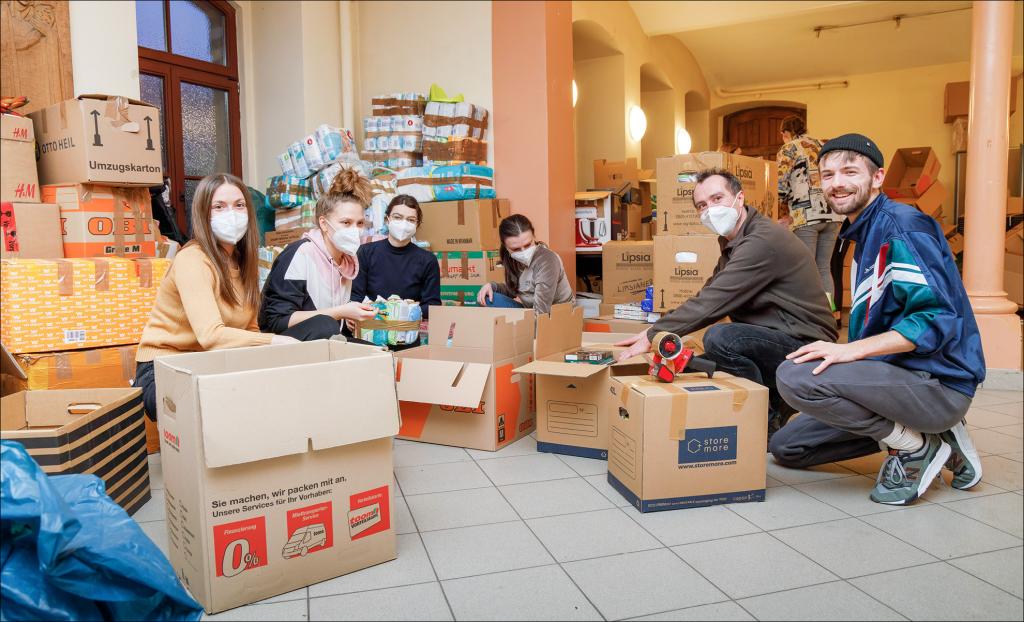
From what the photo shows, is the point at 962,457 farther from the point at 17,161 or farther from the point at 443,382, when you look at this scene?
the point at 17,161

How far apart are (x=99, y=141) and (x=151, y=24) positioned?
2243mm

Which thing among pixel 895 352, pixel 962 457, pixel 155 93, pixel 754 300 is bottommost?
pixel 962 457

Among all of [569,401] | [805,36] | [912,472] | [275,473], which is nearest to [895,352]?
[912,472]

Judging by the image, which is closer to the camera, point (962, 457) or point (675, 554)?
point (675, 554)

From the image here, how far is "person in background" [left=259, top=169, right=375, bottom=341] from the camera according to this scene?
270 cm

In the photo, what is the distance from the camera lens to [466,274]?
4.45 m

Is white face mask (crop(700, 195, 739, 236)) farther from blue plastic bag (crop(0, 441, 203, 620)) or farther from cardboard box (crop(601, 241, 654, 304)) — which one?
blue plastic bag (crop(0, 441, 203, 620))

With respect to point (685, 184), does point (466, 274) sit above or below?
below

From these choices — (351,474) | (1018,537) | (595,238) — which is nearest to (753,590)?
(1018,537)

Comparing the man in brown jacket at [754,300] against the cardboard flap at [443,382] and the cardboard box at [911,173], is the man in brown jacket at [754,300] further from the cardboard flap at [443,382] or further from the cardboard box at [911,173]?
the cardboard box at [911,173]

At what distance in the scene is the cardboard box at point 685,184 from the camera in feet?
12.5

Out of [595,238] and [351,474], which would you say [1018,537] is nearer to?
[351,474]

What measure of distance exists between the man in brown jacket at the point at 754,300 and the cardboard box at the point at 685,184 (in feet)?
3.59

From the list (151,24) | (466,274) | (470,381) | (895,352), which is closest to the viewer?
(895,352)
